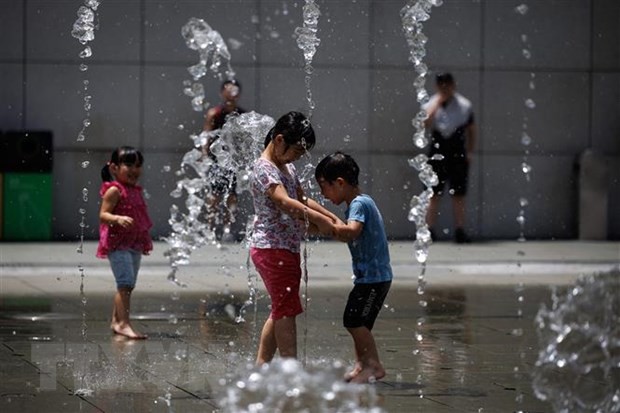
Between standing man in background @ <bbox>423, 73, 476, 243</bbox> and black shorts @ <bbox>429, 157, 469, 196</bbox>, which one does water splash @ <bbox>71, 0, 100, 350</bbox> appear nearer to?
standing man in background @ <bbox>423, 73, 476, 243</bbox>

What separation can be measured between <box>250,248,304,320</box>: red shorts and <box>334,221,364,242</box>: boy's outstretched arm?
0.93ft

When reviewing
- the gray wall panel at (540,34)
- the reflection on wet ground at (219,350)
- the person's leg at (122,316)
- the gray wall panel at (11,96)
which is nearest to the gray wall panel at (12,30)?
the gray wall panel at (11,96)

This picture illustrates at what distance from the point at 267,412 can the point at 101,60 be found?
1169 centimetres

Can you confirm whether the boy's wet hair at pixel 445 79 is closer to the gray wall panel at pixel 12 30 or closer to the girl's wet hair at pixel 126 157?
the gray wall panel at pixel 12 30

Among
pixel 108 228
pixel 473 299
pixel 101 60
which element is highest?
pixel 101 60

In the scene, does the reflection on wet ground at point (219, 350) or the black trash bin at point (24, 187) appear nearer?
the reflection on wet ground at point (219, 350)

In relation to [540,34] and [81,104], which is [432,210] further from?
[81,104]

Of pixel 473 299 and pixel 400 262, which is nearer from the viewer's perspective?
pixel 473 299

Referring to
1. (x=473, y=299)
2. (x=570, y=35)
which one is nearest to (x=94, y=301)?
(x=473, y=299)

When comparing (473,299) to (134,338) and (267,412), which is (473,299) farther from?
(267,412)

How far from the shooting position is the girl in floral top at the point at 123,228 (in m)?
9.74

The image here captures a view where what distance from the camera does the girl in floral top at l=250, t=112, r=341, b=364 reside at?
770cm

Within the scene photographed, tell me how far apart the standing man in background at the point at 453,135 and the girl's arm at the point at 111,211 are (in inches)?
322

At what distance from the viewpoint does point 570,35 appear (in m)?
18.5
